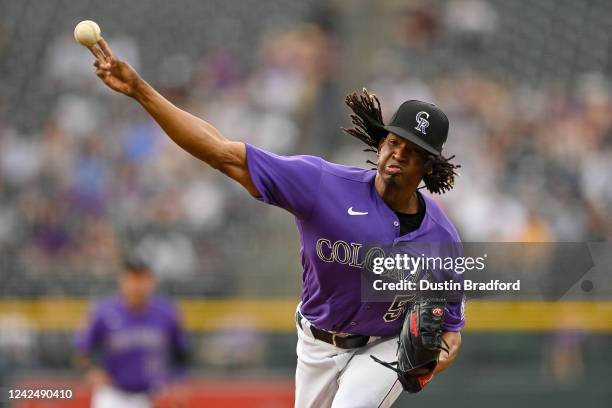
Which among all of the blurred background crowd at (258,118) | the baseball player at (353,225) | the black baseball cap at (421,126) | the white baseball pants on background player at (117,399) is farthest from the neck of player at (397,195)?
the blurred background crowd at (258,118)

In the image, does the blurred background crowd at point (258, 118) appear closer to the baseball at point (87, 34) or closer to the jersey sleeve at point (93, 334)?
the jersey sleeve at point (93, 334)

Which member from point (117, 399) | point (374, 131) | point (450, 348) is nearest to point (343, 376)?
point (450, 348)

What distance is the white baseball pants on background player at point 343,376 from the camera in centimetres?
547

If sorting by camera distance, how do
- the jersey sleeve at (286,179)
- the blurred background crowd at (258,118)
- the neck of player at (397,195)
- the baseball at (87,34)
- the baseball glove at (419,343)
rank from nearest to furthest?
1. the baseball at (87,34)
2. the jersey sleeve at (286,179)
3. the baseball glove at (419,343)
4. the neck of player at (397,195)
5. the blurred background crowd at (258,118)

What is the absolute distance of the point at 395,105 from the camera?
12.6 m

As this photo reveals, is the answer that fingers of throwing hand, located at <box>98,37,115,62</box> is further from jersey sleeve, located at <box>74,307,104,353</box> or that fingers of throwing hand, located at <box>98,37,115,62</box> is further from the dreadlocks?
jersey sleeve, located at <box>74,307,104,353</box>

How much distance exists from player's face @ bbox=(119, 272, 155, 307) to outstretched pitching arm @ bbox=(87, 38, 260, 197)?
3.90 metres

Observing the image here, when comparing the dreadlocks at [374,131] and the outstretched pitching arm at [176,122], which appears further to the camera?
the dreadlocks at [374,131]

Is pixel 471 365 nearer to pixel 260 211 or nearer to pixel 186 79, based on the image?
pixel 260 211

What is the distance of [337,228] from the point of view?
17.5 feet

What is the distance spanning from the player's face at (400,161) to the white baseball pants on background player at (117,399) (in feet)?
14.3

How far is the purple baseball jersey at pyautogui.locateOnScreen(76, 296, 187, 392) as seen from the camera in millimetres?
8992

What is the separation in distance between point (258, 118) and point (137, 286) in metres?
3.96

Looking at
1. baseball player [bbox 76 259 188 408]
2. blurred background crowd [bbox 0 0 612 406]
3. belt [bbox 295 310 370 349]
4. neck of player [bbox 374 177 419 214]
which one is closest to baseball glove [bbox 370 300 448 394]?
belt [bbox 295 310 370 349]
